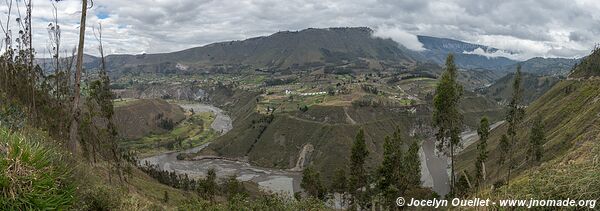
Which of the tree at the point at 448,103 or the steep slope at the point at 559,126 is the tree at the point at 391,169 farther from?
the tree at the point at 448,103

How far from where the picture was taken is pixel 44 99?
46156 millimetres

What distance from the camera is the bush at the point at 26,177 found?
6102 mm

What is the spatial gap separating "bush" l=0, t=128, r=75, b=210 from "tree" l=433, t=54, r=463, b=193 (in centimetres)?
2538

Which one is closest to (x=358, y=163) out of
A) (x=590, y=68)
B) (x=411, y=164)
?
(x=411, y=164)

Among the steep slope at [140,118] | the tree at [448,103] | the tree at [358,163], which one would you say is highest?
the tree at [448,103]

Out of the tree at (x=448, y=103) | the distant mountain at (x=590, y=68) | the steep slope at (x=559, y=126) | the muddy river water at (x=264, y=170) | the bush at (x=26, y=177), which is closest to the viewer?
the bush at (x=26, y=177)

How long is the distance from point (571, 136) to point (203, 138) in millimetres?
134760

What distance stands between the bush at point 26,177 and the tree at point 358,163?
142ft

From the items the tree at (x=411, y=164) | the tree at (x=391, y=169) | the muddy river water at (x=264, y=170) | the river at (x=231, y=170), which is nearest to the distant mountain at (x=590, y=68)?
the muddy river water at (x=264, y=170)

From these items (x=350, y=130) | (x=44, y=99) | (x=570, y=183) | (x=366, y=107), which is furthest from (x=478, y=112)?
(x=570, y=183)

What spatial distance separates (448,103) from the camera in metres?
28.9

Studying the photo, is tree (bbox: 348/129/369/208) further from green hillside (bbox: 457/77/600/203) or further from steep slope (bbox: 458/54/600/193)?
green hillside (bbox: 457/77/600/203)

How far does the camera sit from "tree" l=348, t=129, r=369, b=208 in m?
50.5

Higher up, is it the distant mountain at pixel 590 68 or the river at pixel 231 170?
the distant mountain at pixel 590 68
